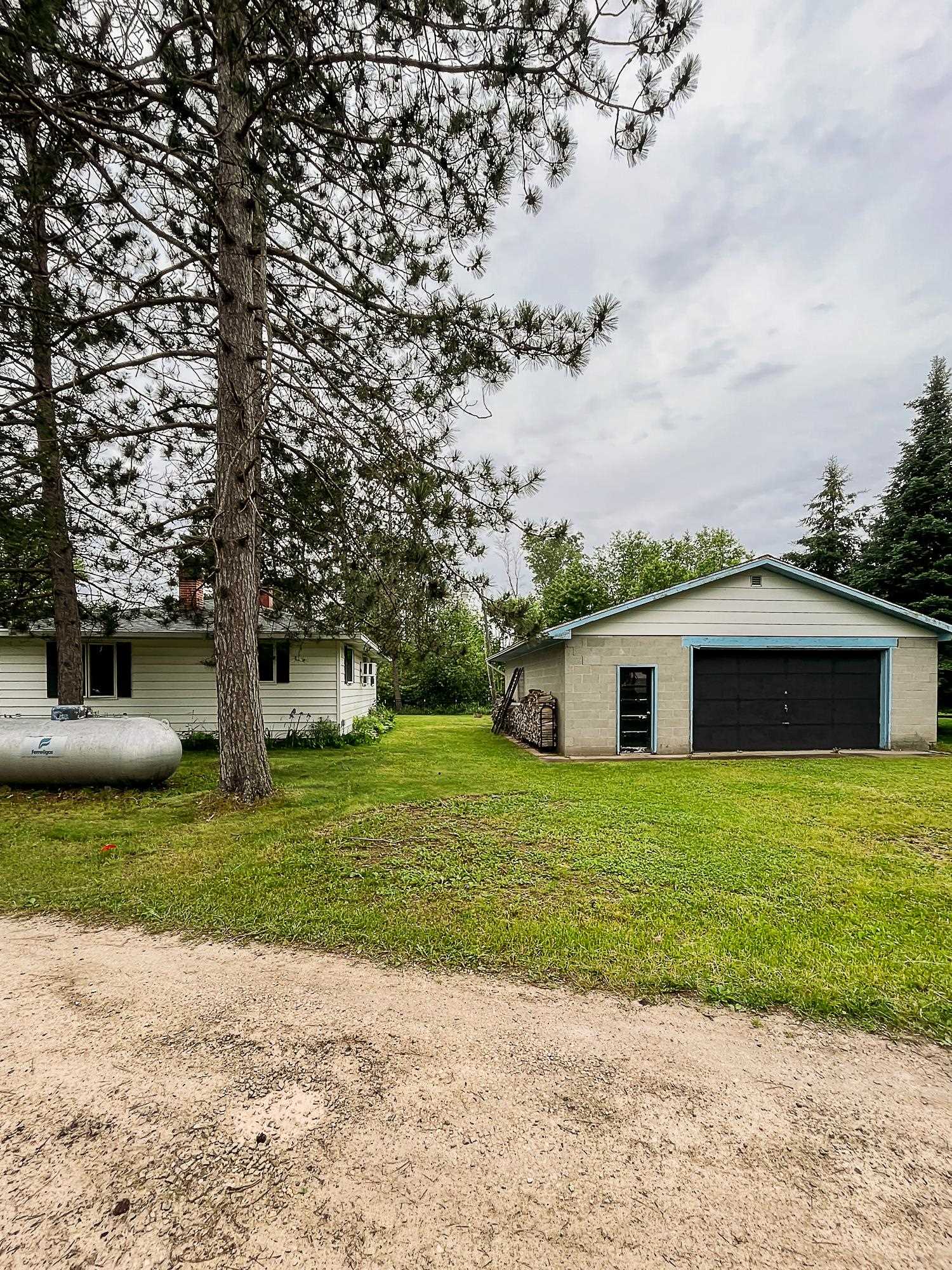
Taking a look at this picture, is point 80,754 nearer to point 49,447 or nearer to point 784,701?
point 49,447

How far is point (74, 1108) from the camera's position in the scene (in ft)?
6.37

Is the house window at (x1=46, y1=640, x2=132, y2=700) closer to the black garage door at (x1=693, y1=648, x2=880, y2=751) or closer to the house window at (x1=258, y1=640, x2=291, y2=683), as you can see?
the house window at (x1=258, y1=640, x2=291, y2=683)

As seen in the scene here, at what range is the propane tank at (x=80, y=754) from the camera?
289 inches

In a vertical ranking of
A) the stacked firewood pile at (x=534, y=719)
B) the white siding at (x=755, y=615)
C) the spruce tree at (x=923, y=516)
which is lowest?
the stacked firewood pile at (x=534, y=719)

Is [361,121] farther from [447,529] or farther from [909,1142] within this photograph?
[909,1142]

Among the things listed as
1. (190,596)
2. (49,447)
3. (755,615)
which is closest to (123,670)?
(190,596)

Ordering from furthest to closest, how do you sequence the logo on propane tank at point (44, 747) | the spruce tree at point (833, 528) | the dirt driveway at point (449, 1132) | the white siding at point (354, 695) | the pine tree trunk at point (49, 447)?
the spruce tree at point (833, 528) → the white siding at point (354, 695) → the logo on propane tank at point (44, 747) → the pine tree trunk at point (49, 447) → the dirt driveway at point (449, 1132)

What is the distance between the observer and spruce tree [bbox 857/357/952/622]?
14.8 metres

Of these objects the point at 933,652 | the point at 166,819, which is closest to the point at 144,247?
the point at 166,819

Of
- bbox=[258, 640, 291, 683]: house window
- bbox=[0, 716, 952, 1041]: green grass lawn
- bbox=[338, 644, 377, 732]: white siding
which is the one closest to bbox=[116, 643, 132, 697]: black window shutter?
bbox=[258, 640, 291, 683]: house window

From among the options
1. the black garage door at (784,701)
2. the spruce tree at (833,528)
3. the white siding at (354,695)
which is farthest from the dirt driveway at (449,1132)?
the spruce tree at (833,528)

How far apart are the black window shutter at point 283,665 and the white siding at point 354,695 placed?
114 cm

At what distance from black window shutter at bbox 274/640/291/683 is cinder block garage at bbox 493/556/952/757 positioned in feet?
17.9

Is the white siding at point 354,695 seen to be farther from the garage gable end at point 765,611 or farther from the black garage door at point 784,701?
the black garage door at point 784,701
